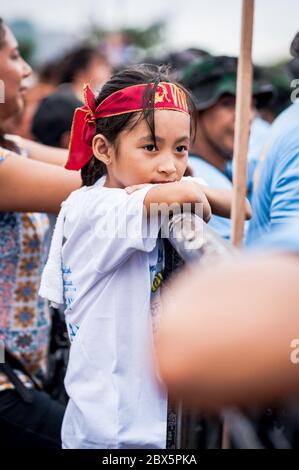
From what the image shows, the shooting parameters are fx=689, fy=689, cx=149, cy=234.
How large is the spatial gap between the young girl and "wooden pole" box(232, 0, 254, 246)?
0.23 meters

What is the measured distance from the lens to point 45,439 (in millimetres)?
2211

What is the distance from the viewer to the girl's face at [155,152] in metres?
1.76

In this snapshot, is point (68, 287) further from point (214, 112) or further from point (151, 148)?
point (214, 112)

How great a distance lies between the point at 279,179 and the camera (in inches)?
82.7

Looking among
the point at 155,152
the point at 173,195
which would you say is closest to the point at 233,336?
the point at 173,195

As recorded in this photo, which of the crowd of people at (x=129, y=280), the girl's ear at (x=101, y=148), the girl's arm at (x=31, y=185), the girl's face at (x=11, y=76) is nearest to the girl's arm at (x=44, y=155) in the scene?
the crowd of people at (x=129, y=280)

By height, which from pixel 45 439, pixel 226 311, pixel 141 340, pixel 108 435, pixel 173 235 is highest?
pixel 173 235

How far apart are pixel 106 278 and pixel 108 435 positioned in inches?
14.9

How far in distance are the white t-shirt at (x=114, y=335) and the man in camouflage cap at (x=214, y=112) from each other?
1.91 m

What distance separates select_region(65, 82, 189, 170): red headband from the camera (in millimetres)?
1796

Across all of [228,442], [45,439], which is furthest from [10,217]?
[228,442]

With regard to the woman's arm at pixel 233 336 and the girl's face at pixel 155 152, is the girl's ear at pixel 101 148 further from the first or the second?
the woman's arm at pixel 233 336

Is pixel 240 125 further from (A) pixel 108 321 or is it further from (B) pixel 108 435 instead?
(B) pixel 108 435

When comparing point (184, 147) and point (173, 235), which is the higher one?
point (184, 147)
